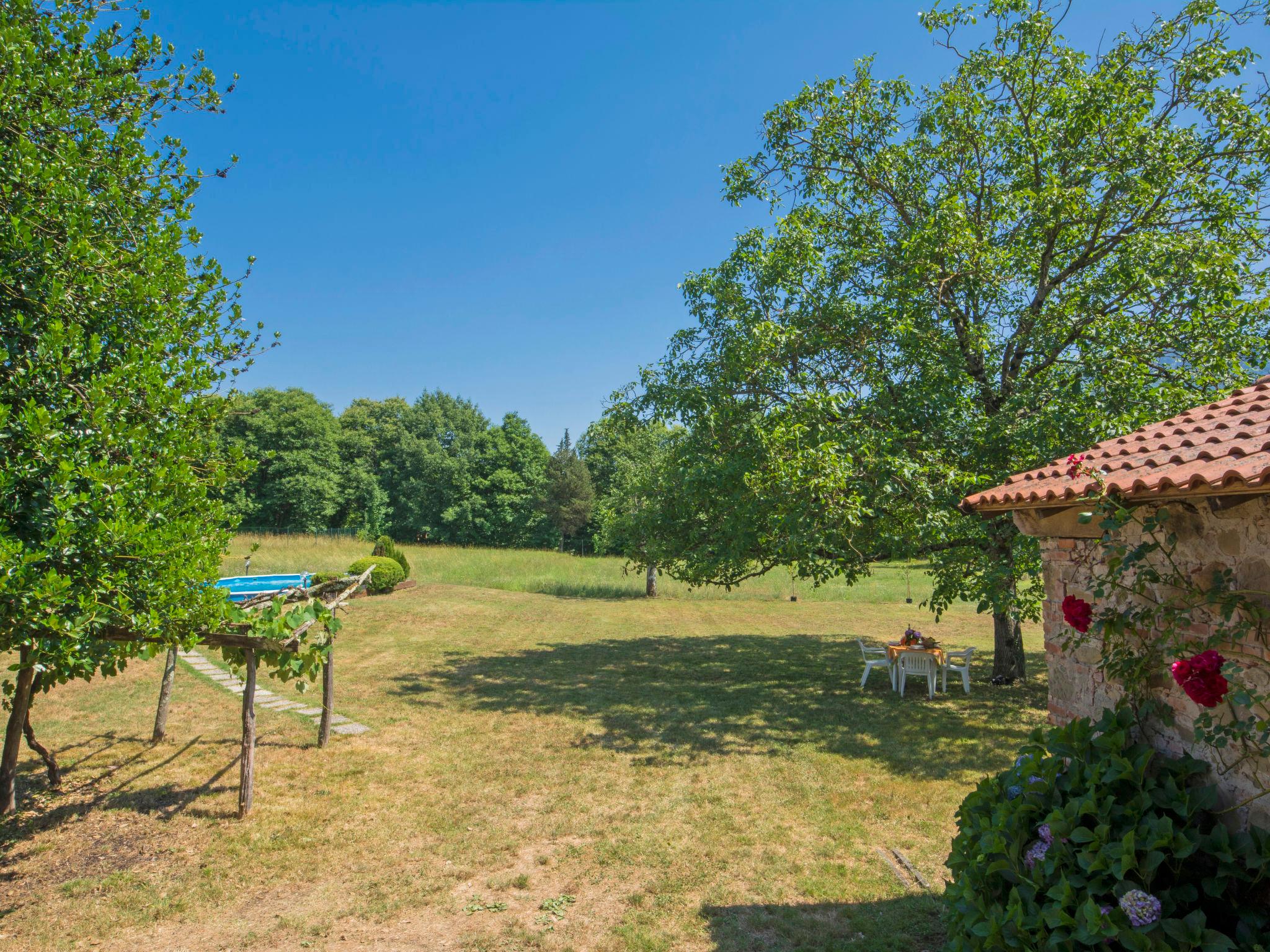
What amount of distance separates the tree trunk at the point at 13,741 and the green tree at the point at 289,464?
123 feet

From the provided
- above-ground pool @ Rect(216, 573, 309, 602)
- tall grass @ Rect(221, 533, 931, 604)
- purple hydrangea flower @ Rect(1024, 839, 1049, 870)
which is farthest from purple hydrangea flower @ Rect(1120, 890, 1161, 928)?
tall grass @ Rect(221, 533, 931, 604)

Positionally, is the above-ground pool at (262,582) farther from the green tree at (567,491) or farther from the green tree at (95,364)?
the green tree at (567,491)

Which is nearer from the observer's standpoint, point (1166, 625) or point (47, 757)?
point (1166, 625)

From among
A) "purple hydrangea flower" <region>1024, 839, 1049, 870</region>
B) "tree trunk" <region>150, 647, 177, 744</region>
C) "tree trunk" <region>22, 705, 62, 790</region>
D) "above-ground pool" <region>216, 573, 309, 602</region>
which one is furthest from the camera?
"above-ground pool" <region>216, 573, 309, 602</region>

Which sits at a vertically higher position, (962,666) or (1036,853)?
(1036,853)

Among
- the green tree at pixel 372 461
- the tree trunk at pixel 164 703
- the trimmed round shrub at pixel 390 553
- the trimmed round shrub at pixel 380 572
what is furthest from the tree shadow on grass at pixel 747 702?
the green tree at pixel 372 461

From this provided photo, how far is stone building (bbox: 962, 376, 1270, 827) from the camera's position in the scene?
2.91 metres

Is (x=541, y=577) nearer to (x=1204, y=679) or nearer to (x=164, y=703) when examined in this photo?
(x=164, y=703)

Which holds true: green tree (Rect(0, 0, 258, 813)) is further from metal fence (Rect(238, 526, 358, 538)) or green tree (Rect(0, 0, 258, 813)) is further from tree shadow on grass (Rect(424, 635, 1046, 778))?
metal fence (Rect(238, 526, 358, 538))

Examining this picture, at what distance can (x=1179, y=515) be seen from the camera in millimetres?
3334

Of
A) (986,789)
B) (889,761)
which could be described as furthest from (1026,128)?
(986,789)

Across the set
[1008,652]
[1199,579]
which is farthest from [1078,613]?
[1008,652]

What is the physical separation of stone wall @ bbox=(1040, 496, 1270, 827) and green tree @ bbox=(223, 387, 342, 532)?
140ft

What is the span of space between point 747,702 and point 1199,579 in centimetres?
760
